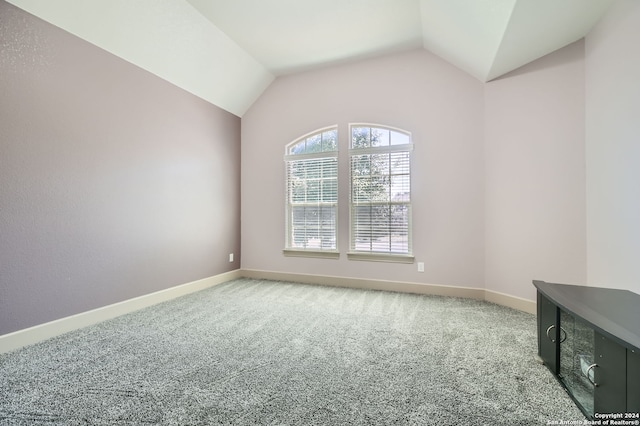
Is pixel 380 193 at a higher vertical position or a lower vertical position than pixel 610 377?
higher

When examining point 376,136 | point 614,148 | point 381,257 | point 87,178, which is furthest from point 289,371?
point 376,136

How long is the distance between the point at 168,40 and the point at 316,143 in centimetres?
216

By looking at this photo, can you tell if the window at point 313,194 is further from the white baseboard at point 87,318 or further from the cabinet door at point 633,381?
the cabinet door at point 633,381

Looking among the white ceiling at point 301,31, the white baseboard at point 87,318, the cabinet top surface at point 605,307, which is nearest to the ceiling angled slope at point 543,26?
the white ceiling at point 301,31

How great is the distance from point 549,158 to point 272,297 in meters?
3.37

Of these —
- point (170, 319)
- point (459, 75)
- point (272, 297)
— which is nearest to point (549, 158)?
point (459, 75)

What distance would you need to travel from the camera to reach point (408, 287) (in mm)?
3561

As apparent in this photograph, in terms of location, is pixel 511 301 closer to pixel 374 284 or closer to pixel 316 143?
pixel 374 284

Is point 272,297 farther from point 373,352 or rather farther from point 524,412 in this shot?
Answer: point 524,412

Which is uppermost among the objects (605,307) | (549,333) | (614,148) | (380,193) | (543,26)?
(543,26)

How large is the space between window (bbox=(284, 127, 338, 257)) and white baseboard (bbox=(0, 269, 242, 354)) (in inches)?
60.8

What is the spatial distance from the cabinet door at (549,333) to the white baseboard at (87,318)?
3683mm

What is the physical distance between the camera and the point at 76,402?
1456 mm

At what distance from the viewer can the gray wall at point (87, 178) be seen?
213cm
